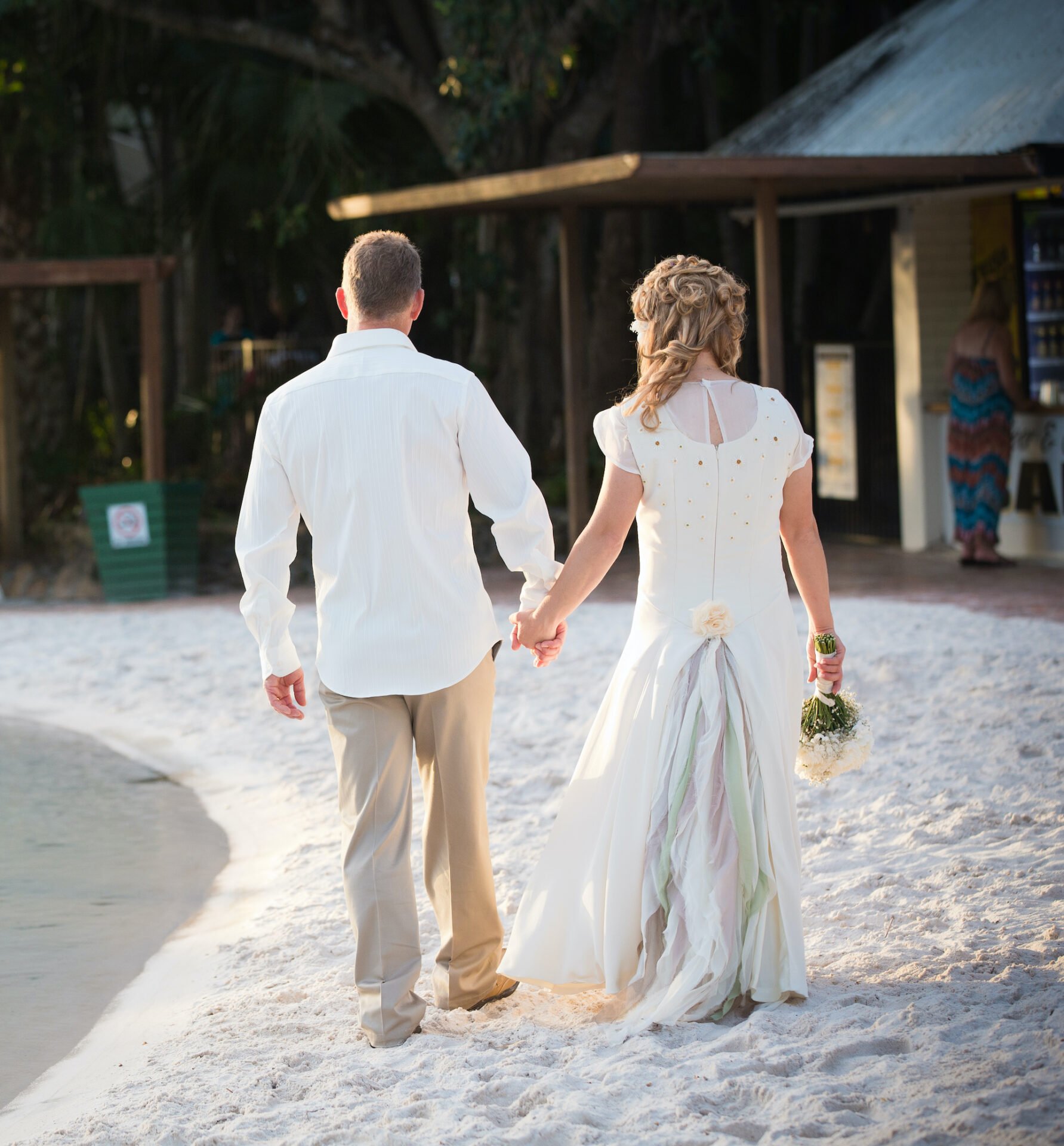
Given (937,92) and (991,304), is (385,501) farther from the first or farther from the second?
(937,92)

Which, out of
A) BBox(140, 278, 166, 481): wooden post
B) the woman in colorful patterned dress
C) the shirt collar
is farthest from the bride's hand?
BBox(140, 278, 166, 481): wooden post

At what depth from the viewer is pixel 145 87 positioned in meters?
20.6

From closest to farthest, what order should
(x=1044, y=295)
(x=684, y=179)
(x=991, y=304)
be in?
(x=684, y=179) < (x=991, y=304) < (x=1044, y=295)

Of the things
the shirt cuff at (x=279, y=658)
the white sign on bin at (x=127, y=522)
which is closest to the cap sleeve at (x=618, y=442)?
the shirt cuff at (x=279, y=658)

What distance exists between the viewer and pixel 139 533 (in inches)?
485

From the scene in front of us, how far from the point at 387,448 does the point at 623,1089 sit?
150 cm

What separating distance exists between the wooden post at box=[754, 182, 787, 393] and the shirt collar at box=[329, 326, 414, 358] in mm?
6914

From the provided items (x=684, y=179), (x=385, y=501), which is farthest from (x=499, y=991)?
(x=684, y=179)

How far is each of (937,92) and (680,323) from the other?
934 cm

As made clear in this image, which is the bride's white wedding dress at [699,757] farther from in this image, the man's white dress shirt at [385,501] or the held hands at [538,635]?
the man's white dress shirt at [385,501]

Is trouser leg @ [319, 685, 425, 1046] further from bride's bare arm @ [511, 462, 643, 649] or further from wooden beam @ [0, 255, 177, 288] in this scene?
wooden beam @ [0, 255, 177, 288]

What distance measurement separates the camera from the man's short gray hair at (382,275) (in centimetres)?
365

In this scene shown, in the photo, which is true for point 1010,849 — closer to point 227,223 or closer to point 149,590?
point 149,590

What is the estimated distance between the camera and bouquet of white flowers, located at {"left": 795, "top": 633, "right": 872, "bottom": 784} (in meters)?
3.95
